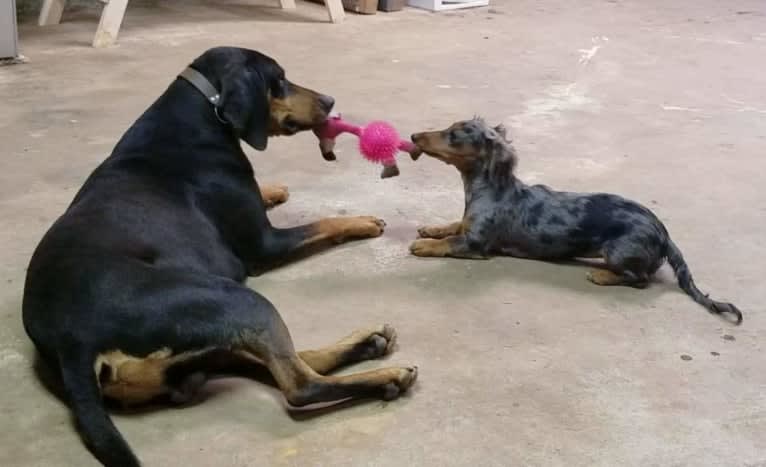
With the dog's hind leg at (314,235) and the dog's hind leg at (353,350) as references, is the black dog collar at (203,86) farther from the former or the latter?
the dog's hind leg at (353,350)

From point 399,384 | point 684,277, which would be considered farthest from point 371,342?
point 684,277

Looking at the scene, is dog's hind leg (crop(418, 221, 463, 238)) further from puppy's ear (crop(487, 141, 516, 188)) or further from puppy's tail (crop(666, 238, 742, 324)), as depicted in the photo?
puppy's tail (crop(666, 238, 742, 324))

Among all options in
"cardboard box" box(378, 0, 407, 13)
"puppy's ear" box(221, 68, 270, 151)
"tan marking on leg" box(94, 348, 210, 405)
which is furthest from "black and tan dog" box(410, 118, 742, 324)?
"cardboard box" box(378, 0, 407, 13)

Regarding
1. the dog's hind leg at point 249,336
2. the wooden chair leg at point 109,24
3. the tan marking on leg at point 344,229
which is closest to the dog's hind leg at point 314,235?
the tan marking on leg at point 344,229

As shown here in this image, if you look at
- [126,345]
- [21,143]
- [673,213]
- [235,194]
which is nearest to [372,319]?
[235,194]

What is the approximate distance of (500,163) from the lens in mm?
2816

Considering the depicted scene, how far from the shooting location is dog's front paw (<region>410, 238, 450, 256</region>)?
2.87 meters

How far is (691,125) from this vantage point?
4.30m

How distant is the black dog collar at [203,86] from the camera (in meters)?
2.65

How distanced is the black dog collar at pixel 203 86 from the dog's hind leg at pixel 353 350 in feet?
2.51

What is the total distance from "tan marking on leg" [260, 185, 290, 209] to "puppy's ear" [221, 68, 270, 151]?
2.03 ft

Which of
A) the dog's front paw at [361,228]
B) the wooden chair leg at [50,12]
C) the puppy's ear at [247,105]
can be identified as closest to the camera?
the puppy's ear at [247,105]

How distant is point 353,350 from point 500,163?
840 millimetres

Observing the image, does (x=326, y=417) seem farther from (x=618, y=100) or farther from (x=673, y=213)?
(x=618, y=100)
